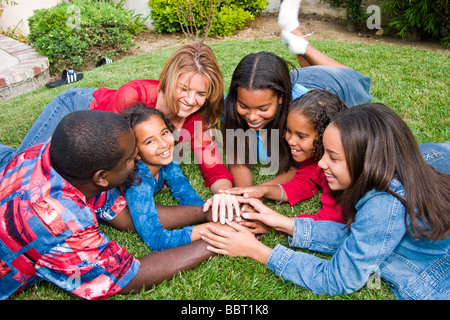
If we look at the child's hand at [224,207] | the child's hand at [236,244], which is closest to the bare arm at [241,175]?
the child's hand at [224,207]

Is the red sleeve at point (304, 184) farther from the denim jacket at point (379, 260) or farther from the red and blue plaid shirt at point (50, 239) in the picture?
the red and blue plaid shirt at point (50, 239)

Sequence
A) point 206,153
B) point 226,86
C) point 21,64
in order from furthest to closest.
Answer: point 21,64 → point 226,86 → point 206,153

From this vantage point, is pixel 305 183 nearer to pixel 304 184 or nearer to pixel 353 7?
pixel 304 184

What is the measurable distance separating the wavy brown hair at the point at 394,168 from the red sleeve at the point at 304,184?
2.82ft

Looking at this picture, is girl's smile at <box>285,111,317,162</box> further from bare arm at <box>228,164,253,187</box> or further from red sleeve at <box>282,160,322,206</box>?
bare arm at <box>228,164,253,187</box>

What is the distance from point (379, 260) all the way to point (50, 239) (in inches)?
63.4

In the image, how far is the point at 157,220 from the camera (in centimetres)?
244

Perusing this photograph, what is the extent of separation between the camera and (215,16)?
8.34m

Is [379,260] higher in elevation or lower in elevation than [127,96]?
lower

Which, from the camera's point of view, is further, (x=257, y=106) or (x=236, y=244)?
(x=257, y=106)

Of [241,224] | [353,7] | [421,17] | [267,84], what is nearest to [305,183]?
[241,224]

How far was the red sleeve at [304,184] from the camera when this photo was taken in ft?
9.11

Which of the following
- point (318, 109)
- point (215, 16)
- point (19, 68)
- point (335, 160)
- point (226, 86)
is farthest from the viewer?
point (215, 16)

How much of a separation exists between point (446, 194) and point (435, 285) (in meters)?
0.48
